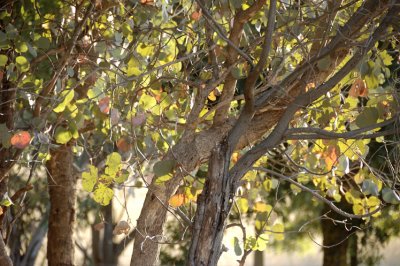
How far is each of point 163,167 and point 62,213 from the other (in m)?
2.82

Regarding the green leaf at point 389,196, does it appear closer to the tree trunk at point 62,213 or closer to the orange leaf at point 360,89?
the orange leaf at point 360,89

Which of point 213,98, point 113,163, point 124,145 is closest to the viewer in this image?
point 113,163

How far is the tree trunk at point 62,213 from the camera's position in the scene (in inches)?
248

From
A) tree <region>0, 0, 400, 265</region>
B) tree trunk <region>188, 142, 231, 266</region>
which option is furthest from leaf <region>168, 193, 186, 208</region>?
tree trunk <region>188, 142, 231, 266</region>

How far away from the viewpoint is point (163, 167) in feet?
12.3

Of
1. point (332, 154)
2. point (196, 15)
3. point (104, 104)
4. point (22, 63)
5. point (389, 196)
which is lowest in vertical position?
point (389, 196)

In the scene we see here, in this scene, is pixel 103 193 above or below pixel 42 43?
below

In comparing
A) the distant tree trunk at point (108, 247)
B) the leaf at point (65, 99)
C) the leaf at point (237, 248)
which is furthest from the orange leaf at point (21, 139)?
the distant tree trunk at point (108, 247)

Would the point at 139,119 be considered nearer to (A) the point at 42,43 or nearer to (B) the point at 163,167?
(B) the point at 163,167

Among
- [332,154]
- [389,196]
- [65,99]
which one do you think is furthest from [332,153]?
[65,99]

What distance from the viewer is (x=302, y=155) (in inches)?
223

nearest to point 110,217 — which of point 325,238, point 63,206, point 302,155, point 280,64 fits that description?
point 325,238

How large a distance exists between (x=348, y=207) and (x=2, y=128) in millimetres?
7654

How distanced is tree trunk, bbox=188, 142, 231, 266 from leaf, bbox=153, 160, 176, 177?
32cm
